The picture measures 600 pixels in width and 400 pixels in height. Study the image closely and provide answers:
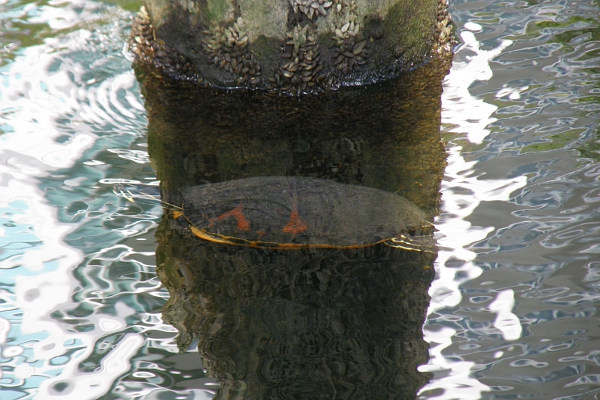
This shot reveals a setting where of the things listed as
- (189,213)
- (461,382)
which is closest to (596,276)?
(461,382)

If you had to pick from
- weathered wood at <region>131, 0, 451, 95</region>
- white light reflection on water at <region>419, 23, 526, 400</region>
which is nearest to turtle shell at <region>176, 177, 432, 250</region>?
white light reflection on water at <region>419, 23, 526, 400</region>

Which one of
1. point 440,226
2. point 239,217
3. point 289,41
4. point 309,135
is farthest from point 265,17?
point 440,226

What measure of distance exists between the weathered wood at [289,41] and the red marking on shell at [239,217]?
1.60 meters

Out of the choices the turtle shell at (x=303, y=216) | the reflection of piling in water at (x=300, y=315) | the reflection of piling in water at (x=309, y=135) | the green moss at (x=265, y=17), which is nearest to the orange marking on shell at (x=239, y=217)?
the turtle shell at (x=303, y=216)

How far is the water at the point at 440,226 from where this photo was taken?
2285 millimetres

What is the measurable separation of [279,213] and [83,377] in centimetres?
118

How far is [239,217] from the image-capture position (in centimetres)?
288

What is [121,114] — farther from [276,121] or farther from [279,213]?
[279,213]

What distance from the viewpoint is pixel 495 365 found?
7.37 ft

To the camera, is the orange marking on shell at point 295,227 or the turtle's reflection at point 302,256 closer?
the turtle's reflection at point 302,256

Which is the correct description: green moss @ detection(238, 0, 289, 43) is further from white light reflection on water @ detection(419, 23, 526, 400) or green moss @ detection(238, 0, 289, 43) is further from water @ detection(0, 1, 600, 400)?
white light reflection on water @ detection(419, 23, 526, 400)

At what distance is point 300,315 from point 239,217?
0.65m

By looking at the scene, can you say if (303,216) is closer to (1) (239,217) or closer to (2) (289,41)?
(1) (239,217)

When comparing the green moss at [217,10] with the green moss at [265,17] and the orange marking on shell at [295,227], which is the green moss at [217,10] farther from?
the orange marking on shell at [295,227]
